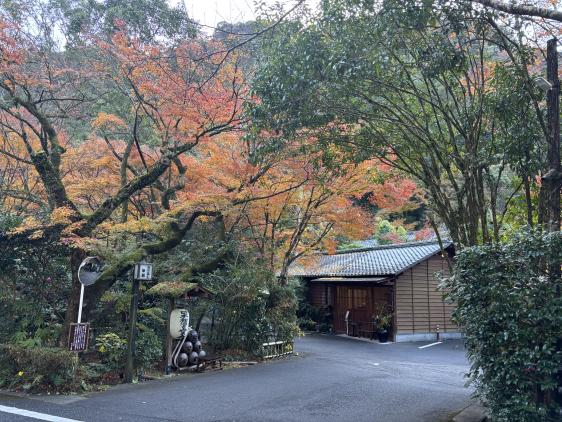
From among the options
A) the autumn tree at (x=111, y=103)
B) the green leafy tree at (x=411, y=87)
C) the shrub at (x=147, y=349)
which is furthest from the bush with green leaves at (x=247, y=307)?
the green leafy tree at (x=411, y=87)

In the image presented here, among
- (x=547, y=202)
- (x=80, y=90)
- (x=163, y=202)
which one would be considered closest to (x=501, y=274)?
(x=547, y=202)

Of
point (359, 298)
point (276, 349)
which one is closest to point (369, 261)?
point (359, 298)

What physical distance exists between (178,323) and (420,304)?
12235 mm

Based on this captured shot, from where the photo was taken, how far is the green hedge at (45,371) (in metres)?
8.10

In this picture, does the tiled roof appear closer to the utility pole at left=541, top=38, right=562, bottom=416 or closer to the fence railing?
the fence railing

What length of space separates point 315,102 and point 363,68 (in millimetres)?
1080

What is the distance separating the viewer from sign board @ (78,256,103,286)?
8656mm

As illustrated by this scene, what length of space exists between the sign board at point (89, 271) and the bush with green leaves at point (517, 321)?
21.9 feet

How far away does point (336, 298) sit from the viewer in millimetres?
21453

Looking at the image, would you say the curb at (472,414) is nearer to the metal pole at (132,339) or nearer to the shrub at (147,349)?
the metal pole at (132,339)

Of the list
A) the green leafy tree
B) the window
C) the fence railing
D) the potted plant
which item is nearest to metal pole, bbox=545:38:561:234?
the green leafy tree

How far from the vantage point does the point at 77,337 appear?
324 inches

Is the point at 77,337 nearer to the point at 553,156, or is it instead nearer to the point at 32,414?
the point at 32,414

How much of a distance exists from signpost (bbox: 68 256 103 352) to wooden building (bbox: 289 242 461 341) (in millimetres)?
9231
